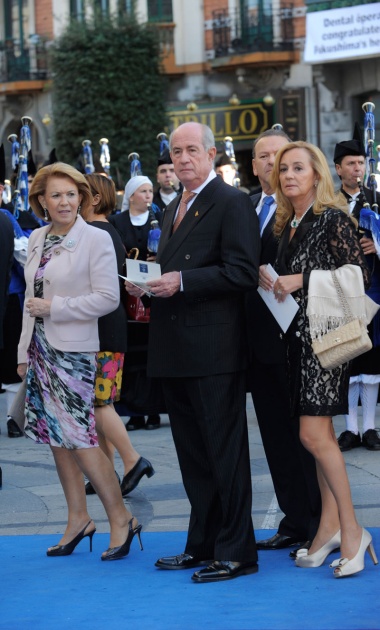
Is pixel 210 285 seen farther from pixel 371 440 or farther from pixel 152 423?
pixel 152 423

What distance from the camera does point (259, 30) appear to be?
28.1 m

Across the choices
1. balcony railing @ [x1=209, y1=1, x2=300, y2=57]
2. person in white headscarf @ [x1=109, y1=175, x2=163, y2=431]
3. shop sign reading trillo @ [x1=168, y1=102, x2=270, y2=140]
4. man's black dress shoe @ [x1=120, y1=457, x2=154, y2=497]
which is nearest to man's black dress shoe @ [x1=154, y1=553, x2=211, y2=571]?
man's black dress shoe @ [x1=120, y1=457, x2=154, y2=497]

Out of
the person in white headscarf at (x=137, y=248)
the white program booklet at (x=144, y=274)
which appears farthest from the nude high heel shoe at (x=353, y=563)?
the person in white headscarf at (x=137, y=248)

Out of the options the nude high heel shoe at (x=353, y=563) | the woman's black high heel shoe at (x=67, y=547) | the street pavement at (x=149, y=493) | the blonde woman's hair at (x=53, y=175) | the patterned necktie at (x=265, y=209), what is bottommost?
the street pavement at (x=149, y=493)

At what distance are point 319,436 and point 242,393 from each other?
1.43ft

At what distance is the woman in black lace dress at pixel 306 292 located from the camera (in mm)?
5941

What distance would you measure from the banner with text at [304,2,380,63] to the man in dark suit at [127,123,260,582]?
19.1 m

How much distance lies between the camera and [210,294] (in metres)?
5.93

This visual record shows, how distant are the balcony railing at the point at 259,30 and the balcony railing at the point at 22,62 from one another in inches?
182

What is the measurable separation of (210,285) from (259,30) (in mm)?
22971

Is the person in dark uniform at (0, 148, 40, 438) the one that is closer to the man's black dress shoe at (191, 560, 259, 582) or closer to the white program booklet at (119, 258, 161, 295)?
the white program booklet at (119, 258, 161, 295)

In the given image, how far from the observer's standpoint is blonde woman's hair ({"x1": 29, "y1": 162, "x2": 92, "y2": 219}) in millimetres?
6598

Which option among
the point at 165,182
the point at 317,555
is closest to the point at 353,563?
the point at 317,555

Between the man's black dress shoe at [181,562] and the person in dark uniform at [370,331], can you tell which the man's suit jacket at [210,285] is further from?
the person in dark uniform at [370,331]
